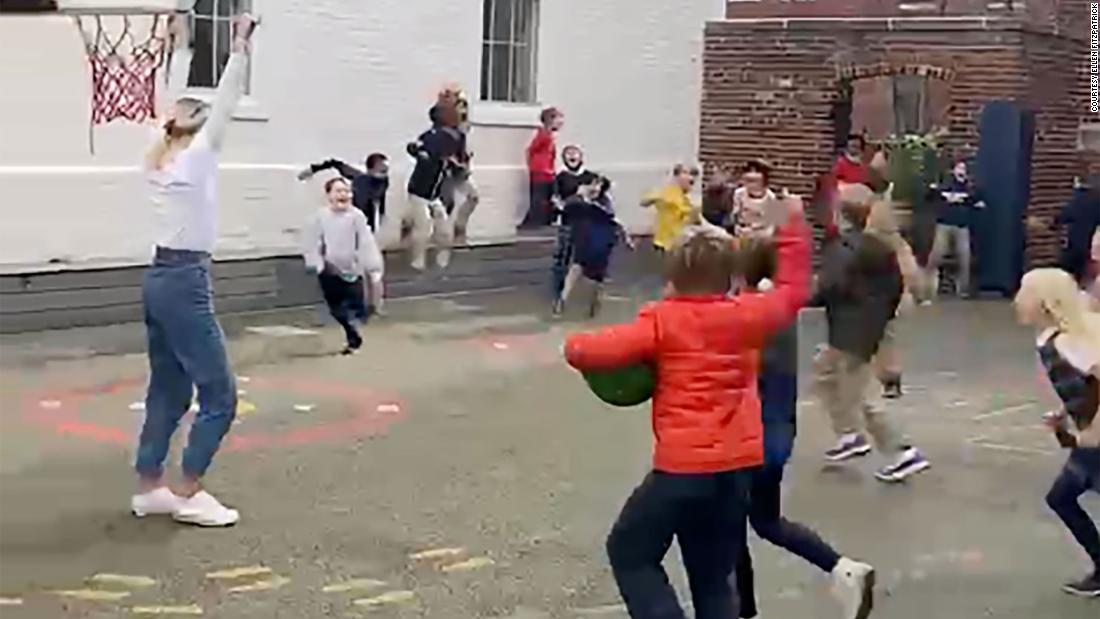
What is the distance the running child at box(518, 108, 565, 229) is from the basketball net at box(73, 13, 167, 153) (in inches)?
203

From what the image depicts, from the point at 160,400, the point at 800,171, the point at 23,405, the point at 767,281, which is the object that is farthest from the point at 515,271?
the point at 767,281

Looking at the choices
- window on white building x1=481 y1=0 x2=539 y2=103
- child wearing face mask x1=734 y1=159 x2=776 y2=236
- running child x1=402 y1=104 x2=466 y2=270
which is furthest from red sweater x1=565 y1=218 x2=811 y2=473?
window on white building x1=481 y1=0 x2=539 y2=103

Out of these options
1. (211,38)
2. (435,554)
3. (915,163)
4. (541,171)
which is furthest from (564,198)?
(435,554)

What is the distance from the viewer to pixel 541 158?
20891 millimetres

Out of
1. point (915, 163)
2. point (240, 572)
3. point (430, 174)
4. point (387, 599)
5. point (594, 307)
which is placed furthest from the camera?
point (915, 163)

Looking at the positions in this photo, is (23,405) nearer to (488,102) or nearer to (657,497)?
(657,497)

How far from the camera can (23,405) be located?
11.8 meters

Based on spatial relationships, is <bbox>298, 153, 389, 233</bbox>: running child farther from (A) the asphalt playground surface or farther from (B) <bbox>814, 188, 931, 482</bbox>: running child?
(B) <bbox>814, 188, 931, 482</bbox>: running child

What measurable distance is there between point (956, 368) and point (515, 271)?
5.98 meters

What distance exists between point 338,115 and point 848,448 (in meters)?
9.33

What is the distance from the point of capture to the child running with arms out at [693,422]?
5746 millimetres

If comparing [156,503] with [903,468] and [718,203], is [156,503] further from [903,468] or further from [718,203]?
[718,203]

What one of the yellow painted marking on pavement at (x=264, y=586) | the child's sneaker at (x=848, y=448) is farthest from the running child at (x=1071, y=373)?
the yellow painted marking on pavement at (x=264, y=586)

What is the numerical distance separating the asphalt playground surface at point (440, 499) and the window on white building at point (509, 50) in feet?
22.4
